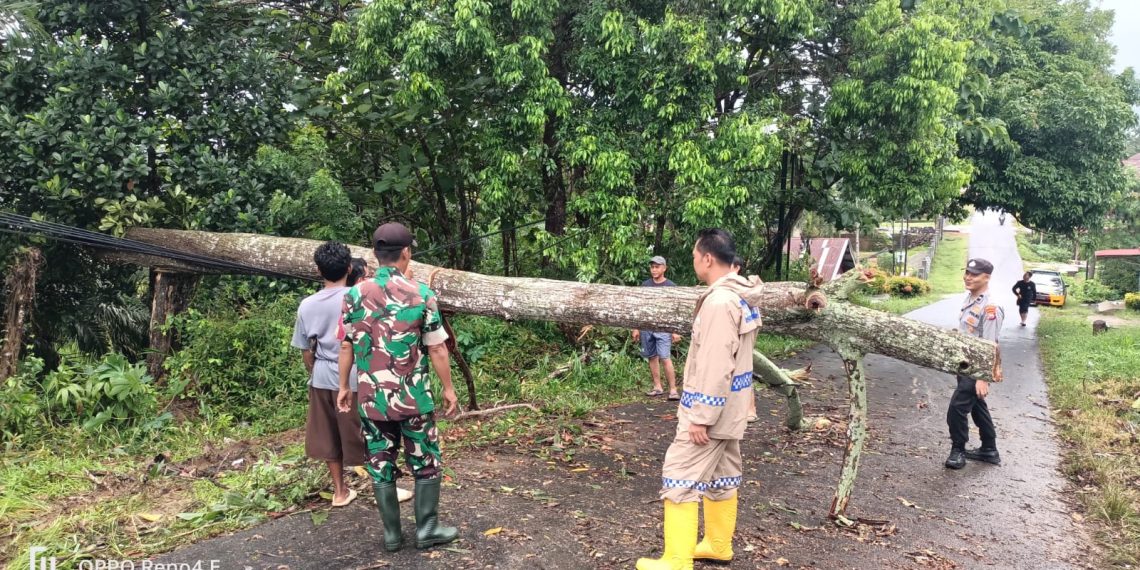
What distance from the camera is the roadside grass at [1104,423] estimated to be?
4.50 metres

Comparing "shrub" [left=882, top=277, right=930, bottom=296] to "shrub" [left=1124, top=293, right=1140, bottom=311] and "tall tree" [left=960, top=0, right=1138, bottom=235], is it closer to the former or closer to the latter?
"shrub" [left=1124, top=293, right=1140, bottom=311]

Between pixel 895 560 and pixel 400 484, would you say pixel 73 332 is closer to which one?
pixel 400 484

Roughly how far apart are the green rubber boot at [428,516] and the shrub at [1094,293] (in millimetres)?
29488

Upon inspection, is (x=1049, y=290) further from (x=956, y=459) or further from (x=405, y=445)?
(x=405, y=445)

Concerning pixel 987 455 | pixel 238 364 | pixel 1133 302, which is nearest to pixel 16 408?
pixel 238 364

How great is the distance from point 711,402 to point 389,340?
1.62m

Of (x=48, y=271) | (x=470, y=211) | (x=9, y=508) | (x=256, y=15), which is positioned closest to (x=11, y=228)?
(x=48, y=271)

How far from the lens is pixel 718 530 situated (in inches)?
141

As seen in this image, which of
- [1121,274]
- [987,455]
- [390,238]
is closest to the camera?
[390,238]

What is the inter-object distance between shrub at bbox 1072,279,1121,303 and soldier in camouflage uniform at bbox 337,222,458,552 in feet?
97.1

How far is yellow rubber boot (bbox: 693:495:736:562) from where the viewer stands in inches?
140

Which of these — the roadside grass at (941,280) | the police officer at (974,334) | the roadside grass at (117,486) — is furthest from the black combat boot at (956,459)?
the roadside grass at (941,280)

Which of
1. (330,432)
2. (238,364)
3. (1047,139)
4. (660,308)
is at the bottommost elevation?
(238,364)

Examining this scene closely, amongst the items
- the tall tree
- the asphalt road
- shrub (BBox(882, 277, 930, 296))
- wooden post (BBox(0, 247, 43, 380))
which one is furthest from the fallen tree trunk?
shrub (BBox(882, 277, 930, 296))
